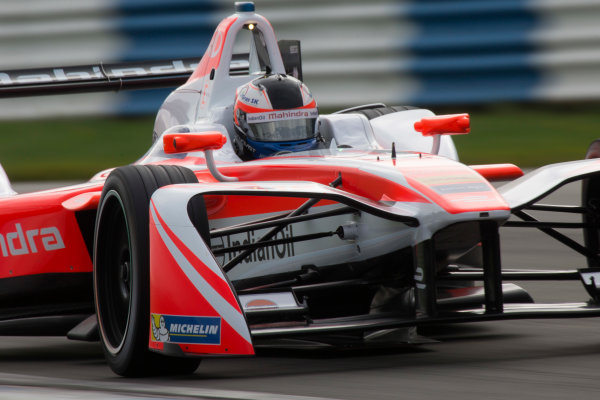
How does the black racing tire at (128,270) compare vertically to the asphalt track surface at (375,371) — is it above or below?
above

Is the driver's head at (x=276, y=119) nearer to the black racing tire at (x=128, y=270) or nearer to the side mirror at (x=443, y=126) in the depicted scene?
the side mirror at (x=443, y=126)

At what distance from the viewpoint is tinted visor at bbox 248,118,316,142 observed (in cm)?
619

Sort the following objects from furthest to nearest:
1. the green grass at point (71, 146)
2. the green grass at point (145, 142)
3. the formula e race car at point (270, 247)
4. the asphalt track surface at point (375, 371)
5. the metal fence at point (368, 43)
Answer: the green grass at point (71, 146) → the metal fence at point (368, 43) → the green grass at point (145, 142) → the formula e race car at point (270, 247) → the asphalt track surface at point (375, 371)

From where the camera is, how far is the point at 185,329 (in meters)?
4.68

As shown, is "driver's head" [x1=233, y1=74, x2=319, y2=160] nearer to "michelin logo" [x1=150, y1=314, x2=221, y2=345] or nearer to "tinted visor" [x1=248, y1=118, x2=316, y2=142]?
"tinted visor" [x1=248, y1=118, x2=316, y2=142]

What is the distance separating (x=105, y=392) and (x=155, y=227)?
845mm

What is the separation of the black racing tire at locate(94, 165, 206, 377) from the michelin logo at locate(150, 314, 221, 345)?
117mm

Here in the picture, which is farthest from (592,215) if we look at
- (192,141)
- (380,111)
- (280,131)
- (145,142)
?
(145,142)

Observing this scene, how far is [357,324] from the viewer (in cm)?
485

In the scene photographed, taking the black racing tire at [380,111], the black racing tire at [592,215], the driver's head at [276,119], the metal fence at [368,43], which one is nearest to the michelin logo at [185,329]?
the driver's head at [276,119]

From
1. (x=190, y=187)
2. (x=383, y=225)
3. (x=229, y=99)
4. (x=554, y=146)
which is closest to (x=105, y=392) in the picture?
(x=190, y=187)

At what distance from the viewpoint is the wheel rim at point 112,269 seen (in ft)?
17.4

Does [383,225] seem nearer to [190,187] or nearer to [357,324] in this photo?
[357,324]

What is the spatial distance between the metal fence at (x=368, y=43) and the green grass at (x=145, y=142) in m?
0.40
